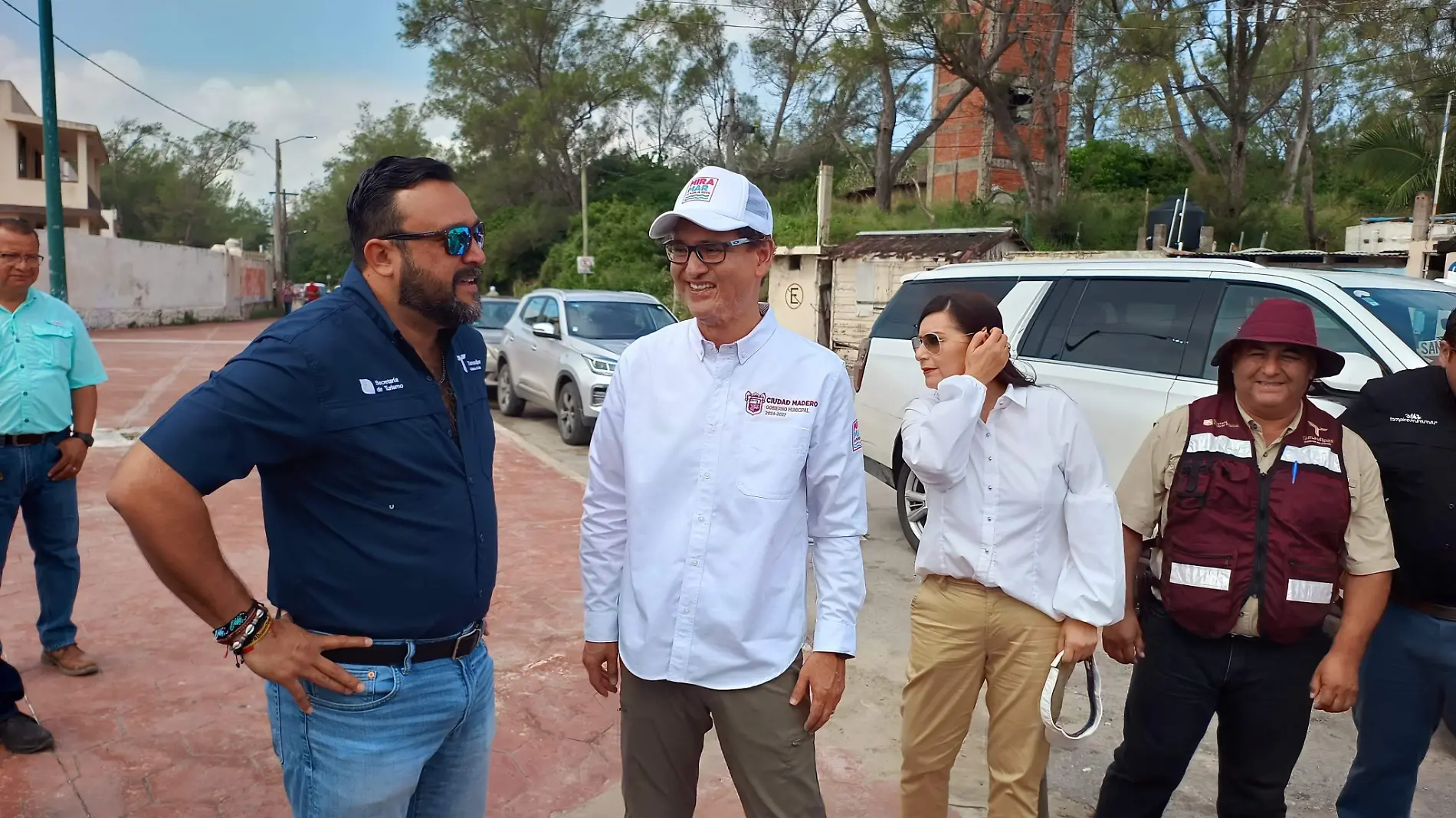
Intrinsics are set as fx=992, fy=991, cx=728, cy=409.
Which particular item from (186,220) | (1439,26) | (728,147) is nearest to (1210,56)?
(1439,26)

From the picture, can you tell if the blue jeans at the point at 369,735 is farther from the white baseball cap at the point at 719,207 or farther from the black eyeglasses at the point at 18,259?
the black eyeglasses at the point at 18,259

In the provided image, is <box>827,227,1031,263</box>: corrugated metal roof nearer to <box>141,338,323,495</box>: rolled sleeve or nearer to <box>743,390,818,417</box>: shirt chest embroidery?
<box>743,390,818,417</box>: shirt chest embroidery

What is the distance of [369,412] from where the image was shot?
2.00m

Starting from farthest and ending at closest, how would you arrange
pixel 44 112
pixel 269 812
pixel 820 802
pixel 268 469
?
pixel 44 112
pixel 269 812
pixel 820 802
pixel 268 469

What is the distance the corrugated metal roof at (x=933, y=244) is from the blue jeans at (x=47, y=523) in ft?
47.0

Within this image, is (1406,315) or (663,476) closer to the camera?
(663,476)

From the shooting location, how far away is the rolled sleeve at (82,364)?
4284mm

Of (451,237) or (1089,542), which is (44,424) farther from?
(1089,542)

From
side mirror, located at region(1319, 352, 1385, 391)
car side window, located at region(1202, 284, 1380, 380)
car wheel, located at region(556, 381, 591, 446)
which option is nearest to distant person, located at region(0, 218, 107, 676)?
→ car side window, located at region(1202, 284, 1380, 380)

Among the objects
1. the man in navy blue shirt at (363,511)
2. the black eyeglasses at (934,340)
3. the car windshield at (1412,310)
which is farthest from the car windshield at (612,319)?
the man in navy blue shirt at (363,511)

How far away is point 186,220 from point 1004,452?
67.9 m

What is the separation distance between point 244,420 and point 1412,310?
5.16 m

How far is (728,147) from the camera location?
28531mm

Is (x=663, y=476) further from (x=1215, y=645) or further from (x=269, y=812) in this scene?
(x=269, y=812)
